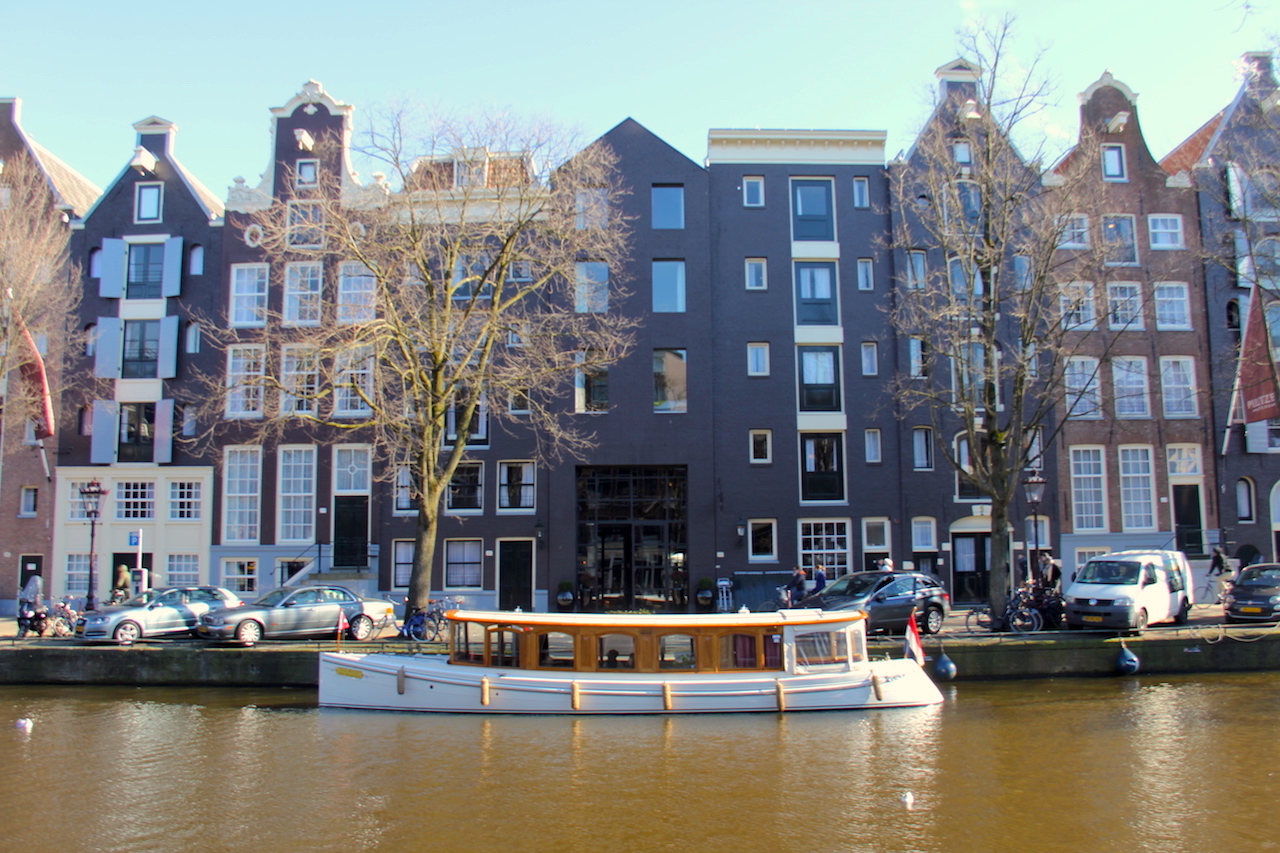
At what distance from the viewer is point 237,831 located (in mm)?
11078

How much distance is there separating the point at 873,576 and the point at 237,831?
1620cm

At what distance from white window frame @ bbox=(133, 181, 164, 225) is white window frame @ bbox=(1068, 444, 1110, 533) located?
35.1 meters

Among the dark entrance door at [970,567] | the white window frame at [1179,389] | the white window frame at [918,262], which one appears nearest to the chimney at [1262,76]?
the white window frame at [1179,389]

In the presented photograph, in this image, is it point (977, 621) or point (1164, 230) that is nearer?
point (977, 621)

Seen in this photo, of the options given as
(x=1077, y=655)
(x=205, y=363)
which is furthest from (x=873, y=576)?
(x=205, y=363)

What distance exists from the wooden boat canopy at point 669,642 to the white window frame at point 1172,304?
22.7 meters

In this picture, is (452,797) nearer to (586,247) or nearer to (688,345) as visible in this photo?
(586,247)

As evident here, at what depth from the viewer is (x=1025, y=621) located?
22.2 m

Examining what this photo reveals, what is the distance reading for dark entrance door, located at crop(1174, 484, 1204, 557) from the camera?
3123cm

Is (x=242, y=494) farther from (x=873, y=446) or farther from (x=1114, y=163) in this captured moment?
(x=1114, y=163)

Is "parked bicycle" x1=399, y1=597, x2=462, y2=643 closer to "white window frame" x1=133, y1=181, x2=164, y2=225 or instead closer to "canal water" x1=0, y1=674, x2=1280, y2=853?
"canal water" x1=0, y1=674, x2=1280, y2=853

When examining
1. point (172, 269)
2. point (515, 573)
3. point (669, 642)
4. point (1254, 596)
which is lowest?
point (669, 642)

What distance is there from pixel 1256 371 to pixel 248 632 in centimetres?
3200

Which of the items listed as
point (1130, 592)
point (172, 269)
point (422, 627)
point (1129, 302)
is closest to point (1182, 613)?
point (1130, 592)
